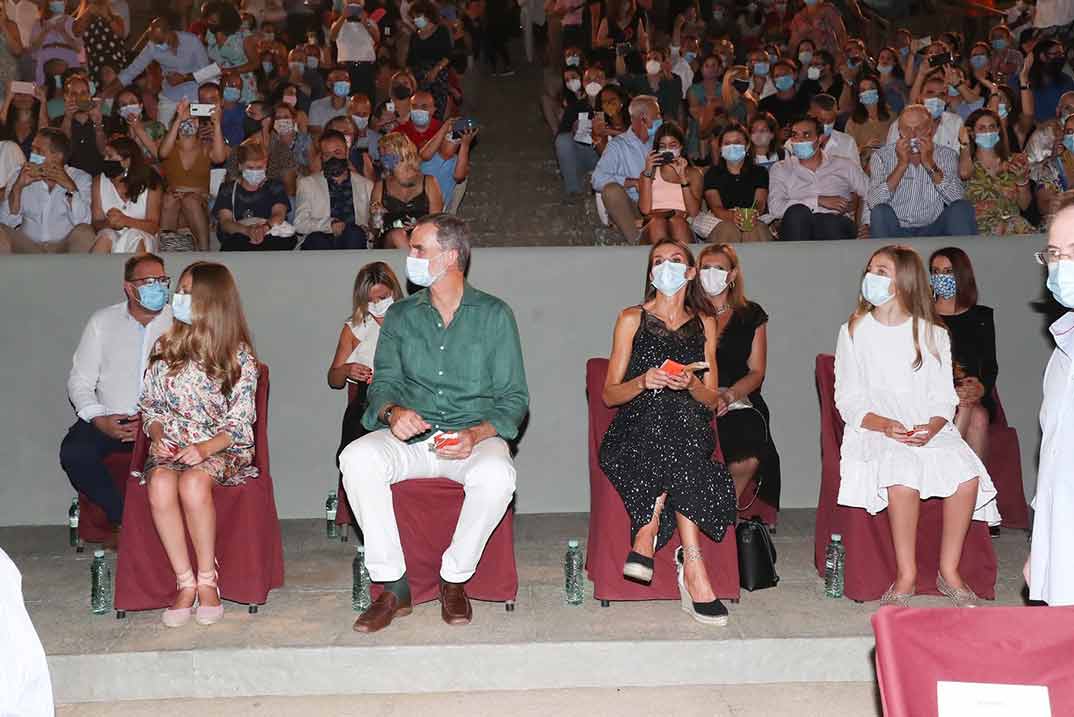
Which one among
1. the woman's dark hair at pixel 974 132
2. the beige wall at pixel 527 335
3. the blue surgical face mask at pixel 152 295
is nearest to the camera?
the blue surgical face mask at pixel 152 295

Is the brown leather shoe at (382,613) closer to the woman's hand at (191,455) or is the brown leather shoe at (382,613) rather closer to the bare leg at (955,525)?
the woman's hand at (191,455)

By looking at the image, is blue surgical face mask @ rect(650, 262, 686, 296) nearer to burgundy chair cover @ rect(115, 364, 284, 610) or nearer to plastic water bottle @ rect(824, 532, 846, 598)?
plastic water bottle @ rect(824, 532, 846, 598)

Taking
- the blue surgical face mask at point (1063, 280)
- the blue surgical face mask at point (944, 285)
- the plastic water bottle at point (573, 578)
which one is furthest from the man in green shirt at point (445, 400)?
the blue surgical face mask at point (1063, 280)

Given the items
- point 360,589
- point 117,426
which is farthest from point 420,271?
point 117,426

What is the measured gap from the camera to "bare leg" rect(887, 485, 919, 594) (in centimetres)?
443

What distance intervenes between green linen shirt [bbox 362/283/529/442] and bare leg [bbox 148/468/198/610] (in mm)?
713

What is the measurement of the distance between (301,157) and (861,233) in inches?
139


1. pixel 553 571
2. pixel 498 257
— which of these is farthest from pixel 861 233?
pixel 553 571

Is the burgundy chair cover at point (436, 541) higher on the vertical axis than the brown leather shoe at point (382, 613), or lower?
higher

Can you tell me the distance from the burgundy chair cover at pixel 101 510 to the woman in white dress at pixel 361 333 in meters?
0.92

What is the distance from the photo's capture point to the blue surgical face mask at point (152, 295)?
16.6 feet

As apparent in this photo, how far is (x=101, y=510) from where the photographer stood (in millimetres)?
5258

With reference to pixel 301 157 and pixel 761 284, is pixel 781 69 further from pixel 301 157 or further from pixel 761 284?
pixel 761 284

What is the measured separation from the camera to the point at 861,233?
7254 mm
